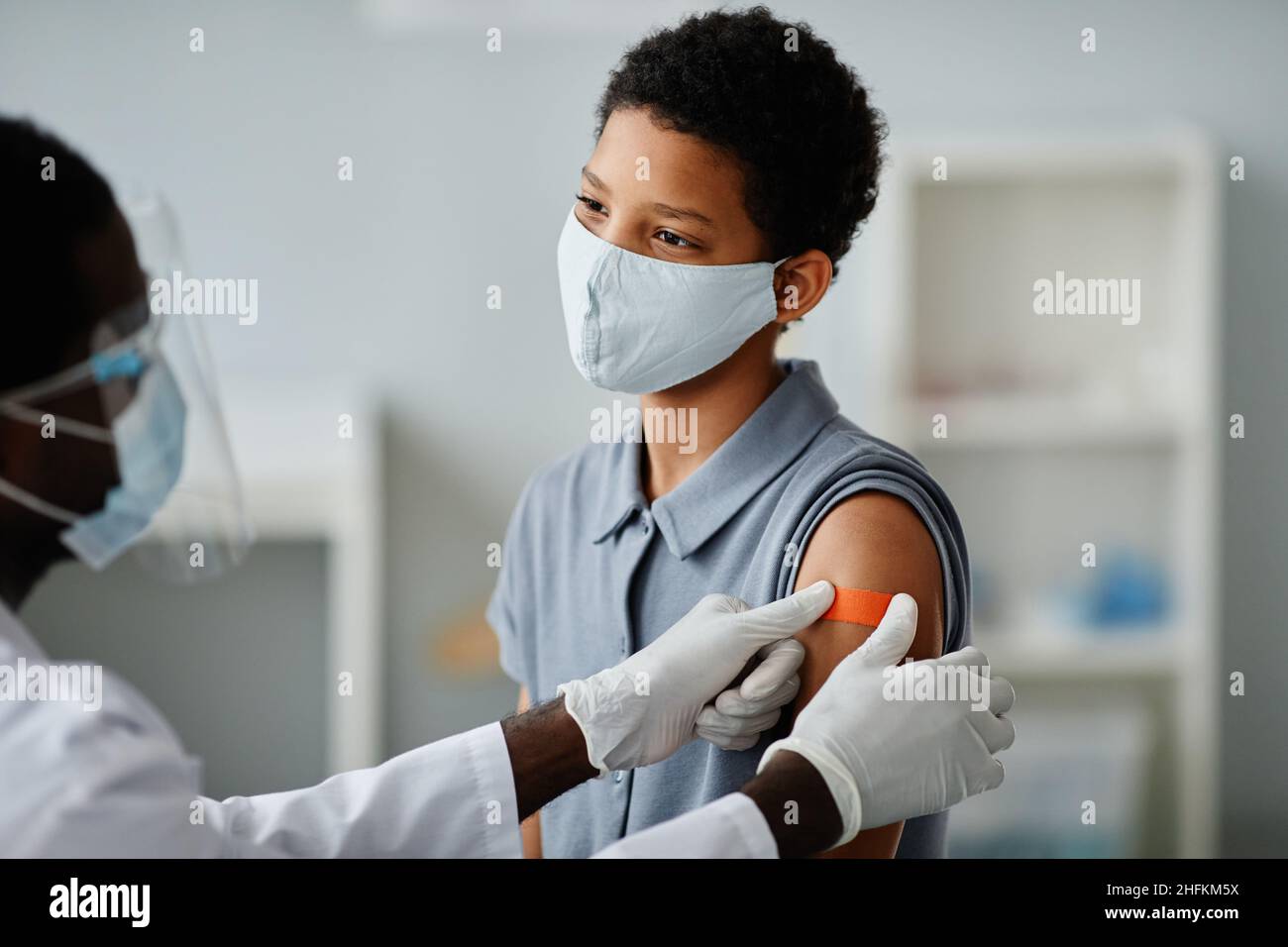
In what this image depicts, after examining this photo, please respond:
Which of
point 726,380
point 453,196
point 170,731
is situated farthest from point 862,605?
point 453,196

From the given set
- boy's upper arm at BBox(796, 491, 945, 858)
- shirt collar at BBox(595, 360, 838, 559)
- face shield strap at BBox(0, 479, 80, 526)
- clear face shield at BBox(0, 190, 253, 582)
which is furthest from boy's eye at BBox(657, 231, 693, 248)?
face shield strap at BBox(0, 479, 80, 526)

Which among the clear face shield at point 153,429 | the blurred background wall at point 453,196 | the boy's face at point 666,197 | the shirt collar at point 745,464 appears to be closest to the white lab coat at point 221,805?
the clear face shield at point 153,429

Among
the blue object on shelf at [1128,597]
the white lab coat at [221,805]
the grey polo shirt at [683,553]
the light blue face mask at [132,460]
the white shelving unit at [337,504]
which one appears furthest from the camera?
→ the blue object on shelf at [1128,597]

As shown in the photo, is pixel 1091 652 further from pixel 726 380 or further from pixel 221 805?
pixel 221 805

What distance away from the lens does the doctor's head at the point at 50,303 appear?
79 cm

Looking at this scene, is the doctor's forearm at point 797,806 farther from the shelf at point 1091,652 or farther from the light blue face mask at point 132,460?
the shelf at point 1091,652

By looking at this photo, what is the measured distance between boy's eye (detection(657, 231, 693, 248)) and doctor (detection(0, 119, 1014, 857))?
0.33m

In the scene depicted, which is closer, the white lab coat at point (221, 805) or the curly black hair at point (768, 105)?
the white lab coat at point (221, 805)

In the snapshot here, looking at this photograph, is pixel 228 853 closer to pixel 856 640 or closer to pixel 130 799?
pixel 130 799

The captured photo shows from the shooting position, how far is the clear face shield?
84 cm

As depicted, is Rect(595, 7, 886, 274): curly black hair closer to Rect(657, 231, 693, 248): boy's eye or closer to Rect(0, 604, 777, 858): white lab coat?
Rect(657, 231, 693, 248): boy's eye

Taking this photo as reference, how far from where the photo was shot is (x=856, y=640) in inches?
35.7
